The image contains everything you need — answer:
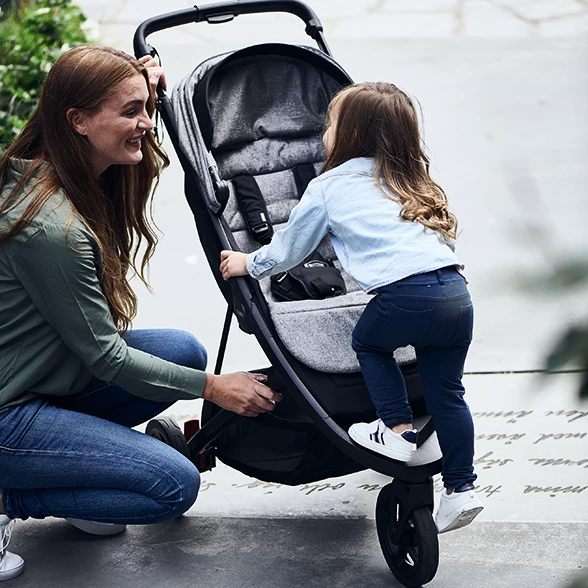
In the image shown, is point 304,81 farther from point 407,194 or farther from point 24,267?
point 24,267

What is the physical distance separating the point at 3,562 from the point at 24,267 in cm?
75

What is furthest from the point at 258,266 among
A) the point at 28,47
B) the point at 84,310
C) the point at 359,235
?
the point at 28,47

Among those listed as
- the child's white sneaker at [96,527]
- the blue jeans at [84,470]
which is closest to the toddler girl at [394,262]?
the blue jeans at [84,470]

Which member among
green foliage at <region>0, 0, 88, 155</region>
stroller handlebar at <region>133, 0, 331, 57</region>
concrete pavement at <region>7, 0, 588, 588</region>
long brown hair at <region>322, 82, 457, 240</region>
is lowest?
concrete pavement at <region>7, 0, 588, 588</region>

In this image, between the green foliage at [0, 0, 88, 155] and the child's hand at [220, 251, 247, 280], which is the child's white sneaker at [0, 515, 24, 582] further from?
the green foliage at [0, 0, 88, 155]

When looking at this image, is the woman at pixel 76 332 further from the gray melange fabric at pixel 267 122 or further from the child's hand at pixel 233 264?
the gray melange fabric at pixel 267 122

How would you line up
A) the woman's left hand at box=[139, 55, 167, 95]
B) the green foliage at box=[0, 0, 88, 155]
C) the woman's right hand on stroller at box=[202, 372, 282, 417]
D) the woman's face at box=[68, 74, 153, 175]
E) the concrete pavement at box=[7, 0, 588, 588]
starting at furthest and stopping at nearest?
the green foliage at box=[0, 0, 88, 155] < the woman's left hand at box=[139, 55, 167, 95] < the woman's right hand on stroller at box=[202, 372, 282, 417] < the woman's face at box=[68, 74, 153, 175] < the concrete pavement at box=[7, 0, 588, 588]

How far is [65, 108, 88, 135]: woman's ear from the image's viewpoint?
6.95ft

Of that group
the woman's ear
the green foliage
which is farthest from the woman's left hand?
the green foliage

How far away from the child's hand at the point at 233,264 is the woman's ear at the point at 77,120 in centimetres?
44

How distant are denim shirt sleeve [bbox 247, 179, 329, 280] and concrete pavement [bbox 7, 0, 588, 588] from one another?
1.34 feet

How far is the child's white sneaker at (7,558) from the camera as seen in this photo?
2.27 m

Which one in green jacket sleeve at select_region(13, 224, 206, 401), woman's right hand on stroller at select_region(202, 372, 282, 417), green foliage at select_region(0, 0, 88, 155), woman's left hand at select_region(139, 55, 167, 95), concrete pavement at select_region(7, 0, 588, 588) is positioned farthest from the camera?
green foliage at select_region(0, 0, 88, 155)

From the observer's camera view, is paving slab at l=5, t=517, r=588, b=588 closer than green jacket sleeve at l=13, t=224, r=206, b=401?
No
